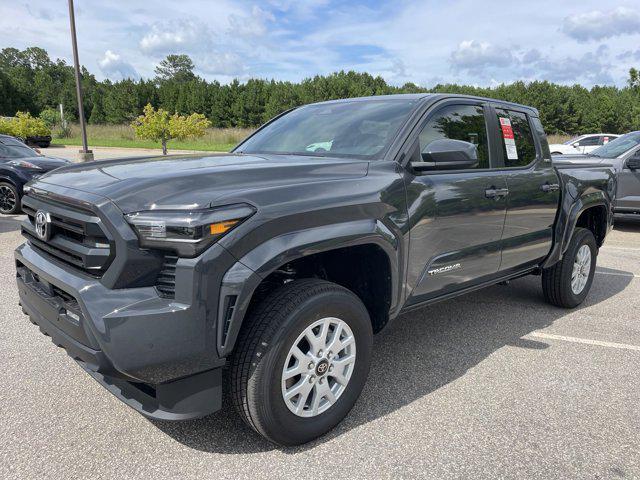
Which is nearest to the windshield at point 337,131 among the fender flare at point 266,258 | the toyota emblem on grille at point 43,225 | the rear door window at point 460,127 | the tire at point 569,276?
the rear door window at point 460,127

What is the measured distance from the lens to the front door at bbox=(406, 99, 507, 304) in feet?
10.1

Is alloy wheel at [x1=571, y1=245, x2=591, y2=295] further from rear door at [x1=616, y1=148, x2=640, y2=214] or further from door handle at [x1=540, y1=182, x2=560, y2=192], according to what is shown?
rear door at [x1=616, y1=148, x2=640, y2=214]

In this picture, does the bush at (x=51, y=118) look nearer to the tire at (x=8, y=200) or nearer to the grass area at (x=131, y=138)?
the grass area at (x=131, y=138)

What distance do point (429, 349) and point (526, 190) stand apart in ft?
4.67

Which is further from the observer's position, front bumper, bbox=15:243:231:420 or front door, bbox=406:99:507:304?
front door, bbox=406:99:507:304

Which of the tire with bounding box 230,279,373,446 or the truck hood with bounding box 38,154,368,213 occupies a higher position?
the truck hood with bounding box 38,154,368,213

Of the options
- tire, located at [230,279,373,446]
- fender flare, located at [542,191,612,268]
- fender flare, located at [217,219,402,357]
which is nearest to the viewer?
fender flare, located at [217,219,402,357]

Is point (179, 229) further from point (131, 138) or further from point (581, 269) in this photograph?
point (131, 138)

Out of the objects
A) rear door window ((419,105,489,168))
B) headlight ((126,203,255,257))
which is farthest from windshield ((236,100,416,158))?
headlight ((126,203,255,257))

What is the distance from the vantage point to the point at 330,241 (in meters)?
2.55

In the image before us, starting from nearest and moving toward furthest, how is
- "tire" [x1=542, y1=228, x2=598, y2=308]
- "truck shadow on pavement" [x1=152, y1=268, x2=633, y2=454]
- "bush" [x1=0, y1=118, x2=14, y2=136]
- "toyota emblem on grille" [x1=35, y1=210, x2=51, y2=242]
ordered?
"toyota emblem on grille" [x1=35, y1=210, x2=51, y2=242] → "truck shadow on pavement" [x1=152, y1=268, x2=633, y2=454] → "tire" [x1=542, y1=228, x2=598, y2=308] → "bush" [x1=0, y1=118, x2=14, y2=136]

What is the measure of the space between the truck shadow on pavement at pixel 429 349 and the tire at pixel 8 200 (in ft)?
28.5

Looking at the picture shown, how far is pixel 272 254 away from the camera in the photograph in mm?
2303

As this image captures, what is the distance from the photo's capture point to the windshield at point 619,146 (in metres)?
9.71
